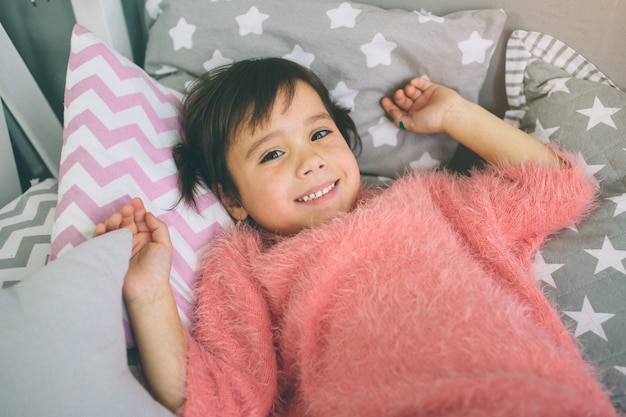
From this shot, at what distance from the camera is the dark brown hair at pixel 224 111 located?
908mm

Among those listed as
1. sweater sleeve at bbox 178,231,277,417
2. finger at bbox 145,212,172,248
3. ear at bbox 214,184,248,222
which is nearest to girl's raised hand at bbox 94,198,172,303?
finger at bbox 145,212,172,248

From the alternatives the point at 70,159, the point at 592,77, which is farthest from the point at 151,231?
the point at 592,77

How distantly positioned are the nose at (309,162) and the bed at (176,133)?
0.23 metres

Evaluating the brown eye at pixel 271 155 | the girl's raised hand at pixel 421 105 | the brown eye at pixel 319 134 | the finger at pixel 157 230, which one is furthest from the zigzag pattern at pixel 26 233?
the girl's raised hand at pixel 421 105

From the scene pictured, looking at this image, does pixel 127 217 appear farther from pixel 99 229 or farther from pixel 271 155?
pixel 271 155

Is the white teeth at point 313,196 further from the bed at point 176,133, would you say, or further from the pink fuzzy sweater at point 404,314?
the bed at point 176,133

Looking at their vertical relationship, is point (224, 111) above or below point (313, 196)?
above

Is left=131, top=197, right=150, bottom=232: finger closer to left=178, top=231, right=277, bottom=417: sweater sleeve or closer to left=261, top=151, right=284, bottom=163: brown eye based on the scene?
left=178, top=231, right=277, bottom=417: sweater sleeve

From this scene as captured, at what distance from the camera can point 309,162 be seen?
2.82 feet

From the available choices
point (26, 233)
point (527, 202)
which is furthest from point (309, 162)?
point (26, 233)

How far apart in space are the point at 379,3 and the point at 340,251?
700mm

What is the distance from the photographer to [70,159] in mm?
787

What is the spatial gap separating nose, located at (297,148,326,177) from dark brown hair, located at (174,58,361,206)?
0.12 m

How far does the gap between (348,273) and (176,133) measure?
1.70 feet
